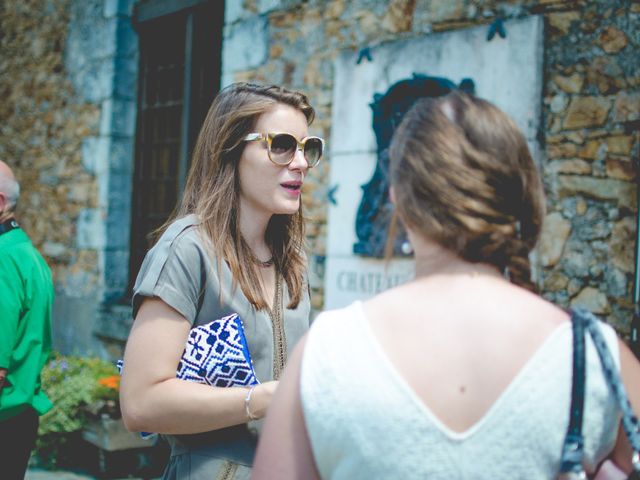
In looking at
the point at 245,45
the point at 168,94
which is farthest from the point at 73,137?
the point at 245,45

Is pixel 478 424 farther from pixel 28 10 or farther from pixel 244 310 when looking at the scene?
pixel 28 10

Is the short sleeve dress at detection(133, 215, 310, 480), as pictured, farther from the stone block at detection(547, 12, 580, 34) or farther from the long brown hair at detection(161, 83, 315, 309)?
the stone block at detection(547, 12, 580, 34)

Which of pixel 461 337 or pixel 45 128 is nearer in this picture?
pixel 461 337

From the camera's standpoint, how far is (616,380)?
3.66 ft

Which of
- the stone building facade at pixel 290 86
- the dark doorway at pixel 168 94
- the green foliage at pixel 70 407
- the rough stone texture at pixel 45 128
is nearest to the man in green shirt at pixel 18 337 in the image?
the stone building facade at pixel 290 86

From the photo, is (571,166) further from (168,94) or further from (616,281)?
(168,94)

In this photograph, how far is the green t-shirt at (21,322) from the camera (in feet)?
9.29

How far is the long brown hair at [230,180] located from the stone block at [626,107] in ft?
7.75

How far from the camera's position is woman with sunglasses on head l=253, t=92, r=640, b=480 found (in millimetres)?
1081

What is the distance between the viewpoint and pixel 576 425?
3.60 ft

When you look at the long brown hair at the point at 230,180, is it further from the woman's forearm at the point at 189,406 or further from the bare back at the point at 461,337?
the bare back at the point at 461,337

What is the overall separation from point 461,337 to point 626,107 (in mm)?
3117

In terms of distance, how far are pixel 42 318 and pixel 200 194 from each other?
141 centimetres

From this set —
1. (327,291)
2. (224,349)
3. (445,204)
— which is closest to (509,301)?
(445,204)
